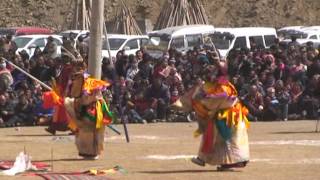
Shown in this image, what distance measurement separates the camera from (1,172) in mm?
12281

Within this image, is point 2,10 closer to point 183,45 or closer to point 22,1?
point 22,1

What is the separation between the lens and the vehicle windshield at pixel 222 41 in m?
33.5

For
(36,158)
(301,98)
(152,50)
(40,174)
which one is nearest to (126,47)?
(152,50)

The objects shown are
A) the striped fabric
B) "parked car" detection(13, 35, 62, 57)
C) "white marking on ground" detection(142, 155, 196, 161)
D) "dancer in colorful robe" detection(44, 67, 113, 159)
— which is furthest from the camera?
"parked car" detection(13, 35, 62, 57)

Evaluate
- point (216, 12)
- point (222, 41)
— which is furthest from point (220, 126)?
point (216, 12)

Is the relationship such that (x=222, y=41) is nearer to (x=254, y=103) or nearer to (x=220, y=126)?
(x=254, y=103)

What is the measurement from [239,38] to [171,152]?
19.5 m

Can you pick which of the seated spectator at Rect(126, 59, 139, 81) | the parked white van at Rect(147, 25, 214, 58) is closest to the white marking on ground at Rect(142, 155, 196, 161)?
the seated spectator at Rect(126, 59, 139, 81)

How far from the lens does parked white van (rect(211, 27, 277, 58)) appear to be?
3344 centimetres

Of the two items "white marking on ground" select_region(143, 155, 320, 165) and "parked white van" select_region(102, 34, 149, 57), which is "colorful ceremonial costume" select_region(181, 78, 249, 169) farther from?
"parked white van" select_region(102, 34, 149, 57)

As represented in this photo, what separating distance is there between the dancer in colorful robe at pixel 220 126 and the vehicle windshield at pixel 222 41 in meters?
20.6

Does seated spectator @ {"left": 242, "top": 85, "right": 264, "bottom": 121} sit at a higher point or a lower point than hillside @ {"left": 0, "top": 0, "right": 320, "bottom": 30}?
lower

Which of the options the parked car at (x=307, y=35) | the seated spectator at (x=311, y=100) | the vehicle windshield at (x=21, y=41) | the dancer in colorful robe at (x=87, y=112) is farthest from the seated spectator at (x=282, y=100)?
the parked car at (x=307, y=35)

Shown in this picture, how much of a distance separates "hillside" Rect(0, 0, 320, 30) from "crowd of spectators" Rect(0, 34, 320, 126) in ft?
93.8
